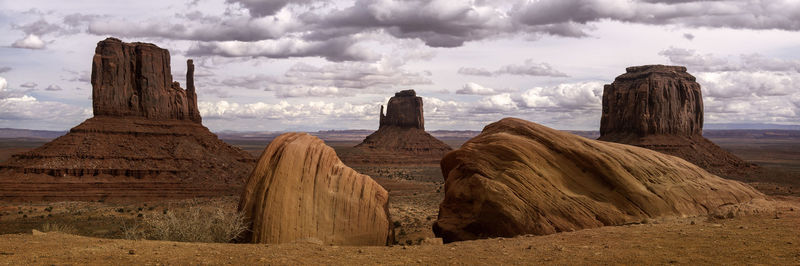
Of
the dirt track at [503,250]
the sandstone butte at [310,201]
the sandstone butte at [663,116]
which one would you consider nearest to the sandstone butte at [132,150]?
the sandstone butte at [310,201]

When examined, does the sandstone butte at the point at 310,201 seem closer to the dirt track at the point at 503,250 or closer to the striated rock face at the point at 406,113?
the dirt track at the point at 503,250

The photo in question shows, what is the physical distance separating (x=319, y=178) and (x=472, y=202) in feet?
16.5

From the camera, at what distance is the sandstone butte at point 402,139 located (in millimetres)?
107062

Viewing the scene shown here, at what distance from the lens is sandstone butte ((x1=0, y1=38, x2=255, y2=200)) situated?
161 feet

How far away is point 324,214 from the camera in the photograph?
15.2m

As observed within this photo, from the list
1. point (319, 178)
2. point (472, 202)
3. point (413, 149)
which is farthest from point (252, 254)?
point (413, 149)

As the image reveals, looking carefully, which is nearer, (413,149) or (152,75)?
(152,75)

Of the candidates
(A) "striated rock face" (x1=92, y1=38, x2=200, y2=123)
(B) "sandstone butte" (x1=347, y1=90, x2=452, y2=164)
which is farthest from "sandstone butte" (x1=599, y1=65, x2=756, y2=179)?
(A) "striated rock face" (x1=92, y1=38, x2=200, y2=123)

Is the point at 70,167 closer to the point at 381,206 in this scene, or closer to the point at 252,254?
the point at 381,206

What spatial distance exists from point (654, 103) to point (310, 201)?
218 ft

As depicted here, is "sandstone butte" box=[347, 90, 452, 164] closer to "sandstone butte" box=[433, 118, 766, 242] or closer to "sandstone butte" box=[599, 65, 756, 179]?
"sandstone butte" box=[599, 65, 756, 179]

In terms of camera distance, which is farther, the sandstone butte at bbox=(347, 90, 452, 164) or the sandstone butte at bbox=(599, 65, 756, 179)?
the sandstone butte at bbox=(347, 90, 452, 164)

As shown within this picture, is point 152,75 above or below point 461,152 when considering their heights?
above

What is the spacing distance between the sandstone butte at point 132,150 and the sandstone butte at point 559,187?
38.7 meters
